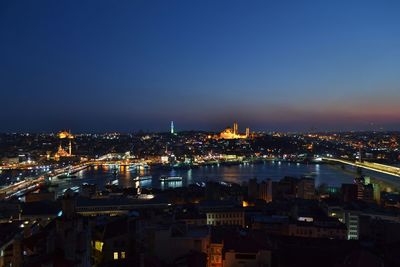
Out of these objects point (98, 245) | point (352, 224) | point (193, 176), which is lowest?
point (193, 176)

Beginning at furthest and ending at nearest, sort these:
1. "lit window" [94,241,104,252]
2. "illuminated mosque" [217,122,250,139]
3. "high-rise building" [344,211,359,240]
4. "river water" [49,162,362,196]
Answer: "illuminated mosque" [217,122,250,139] < "river water" [49,162,362,196] < "high-rise building" [344,211,359,240] < "lit window" [94,241,104,252]

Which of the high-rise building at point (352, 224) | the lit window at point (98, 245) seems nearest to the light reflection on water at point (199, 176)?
the high-rise building at point (352, 224)

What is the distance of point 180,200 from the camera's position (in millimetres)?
14453

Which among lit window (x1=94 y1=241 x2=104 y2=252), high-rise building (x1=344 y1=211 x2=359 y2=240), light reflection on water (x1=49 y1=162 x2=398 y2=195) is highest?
lit window (x1=94 y1=241 x2=104 y2=252)

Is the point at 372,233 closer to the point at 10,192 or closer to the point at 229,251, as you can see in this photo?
the point at 229,251

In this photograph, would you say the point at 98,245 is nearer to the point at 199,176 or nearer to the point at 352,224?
the point at 352,224

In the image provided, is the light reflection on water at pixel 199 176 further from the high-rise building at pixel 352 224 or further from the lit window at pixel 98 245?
the lit window at pixel 98 245

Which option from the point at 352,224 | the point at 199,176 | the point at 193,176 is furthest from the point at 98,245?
the point at 193,176

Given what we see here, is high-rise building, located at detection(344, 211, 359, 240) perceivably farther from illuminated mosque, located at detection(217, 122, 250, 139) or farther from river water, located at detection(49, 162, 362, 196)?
illuminated mosque, located at detection(217, 122, 250, 139)

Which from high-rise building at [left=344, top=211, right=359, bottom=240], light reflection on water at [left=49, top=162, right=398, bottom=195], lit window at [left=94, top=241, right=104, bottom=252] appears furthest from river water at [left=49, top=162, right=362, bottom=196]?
lit window at [left=94, top=241, right=104, bottom=252]

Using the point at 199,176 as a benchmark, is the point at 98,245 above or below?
above

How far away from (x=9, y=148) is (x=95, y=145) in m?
13.1

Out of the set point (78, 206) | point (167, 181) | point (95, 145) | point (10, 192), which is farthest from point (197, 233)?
point (95, 145)

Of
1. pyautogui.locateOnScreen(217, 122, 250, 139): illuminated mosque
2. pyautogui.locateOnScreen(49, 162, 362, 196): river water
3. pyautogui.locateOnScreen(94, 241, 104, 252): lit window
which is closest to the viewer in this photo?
pyautogui.locateOnScreen(94, 241, 104, 252): lit window
